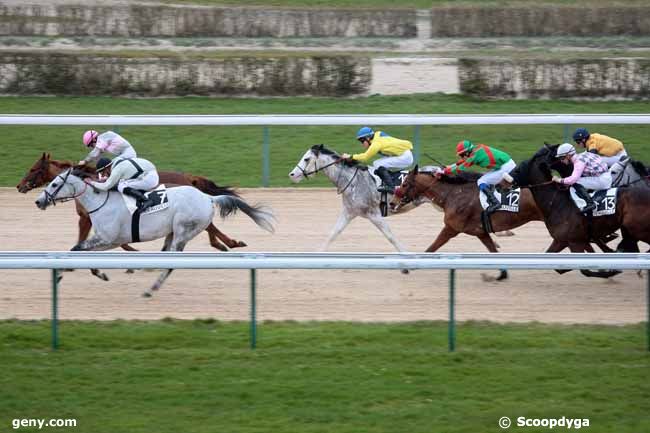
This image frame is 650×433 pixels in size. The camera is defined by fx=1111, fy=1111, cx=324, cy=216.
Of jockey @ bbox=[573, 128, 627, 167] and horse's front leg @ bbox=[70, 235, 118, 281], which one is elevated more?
jockey @ bbox=[573, 128, 627, 167]

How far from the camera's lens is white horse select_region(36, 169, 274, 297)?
10055mm

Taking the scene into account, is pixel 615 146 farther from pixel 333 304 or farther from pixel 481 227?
pixel 333 304

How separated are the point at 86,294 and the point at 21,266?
915 mm

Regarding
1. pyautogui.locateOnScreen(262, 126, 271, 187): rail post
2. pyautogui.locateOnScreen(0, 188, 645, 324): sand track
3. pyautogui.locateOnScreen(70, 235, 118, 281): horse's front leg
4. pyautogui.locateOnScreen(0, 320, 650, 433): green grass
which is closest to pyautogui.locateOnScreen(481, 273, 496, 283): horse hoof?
pyautogui.locateOnScreen(0, 188, 645, 324): sand track

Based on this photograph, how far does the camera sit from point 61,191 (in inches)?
401

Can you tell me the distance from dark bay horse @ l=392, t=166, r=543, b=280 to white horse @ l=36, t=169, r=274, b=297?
2.14 metres

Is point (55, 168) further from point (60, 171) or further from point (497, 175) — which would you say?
point (497, 175)

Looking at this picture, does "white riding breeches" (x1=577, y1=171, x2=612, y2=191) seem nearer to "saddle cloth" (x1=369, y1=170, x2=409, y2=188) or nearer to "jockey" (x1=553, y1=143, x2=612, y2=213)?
"jockey" (x1=553, y1=143, x2=612, y2=213)

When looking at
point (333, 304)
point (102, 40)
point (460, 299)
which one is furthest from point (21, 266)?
point (102, 40)

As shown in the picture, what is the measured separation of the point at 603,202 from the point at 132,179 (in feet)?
14.4

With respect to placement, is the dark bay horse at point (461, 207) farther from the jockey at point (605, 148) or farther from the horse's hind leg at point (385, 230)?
the jockey at point (605, 148)

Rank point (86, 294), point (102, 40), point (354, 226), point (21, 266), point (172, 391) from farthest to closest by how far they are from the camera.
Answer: point (102, 40)
point (354, 226)
point (86, 294)
point (21, 266)
point (172, 391)

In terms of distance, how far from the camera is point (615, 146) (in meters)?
11.3

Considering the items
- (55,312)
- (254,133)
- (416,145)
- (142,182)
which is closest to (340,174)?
(142,182)
